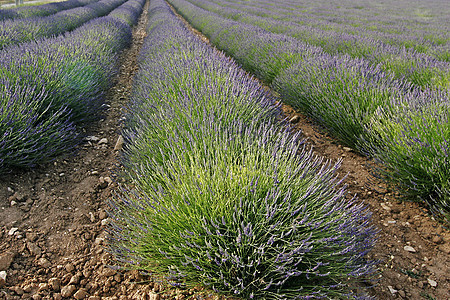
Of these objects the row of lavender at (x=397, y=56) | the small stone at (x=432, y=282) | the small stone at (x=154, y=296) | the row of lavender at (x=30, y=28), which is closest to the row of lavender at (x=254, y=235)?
the small stone at (x=154, y=296)

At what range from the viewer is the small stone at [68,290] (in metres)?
1.71

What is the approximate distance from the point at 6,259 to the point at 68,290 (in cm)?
50

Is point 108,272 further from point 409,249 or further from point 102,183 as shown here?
point 409,249

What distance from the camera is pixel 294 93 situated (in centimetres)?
420

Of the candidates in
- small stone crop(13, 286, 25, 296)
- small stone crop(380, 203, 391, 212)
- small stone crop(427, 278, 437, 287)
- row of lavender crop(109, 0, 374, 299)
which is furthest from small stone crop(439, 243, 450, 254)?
small stone crop(13, 286, 25, 296)

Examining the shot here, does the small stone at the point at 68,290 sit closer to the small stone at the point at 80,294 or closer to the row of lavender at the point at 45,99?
the small stone at the point at 80,294

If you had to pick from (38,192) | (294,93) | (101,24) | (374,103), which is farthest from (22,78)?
(101,24)

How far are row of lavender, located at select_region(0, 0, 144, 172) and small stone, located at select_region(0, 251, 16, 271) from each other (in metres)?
0.82

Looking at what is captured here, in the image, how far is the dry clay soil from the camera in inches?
68.5

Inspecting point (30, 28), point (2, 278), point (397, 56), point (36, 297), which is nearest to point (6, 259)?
point (2, 278)

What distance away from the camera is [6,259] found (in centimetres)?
187

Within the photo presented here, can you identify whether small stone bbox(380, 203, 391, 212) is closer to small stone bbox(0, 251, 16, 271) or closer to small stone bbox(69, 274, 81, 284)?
small stone bbox(69, 274, 81, 284)

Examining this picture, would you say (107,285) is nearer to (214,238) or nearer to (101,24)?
Answer: (214,238)

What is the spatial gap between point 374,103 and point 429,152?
1019mm
